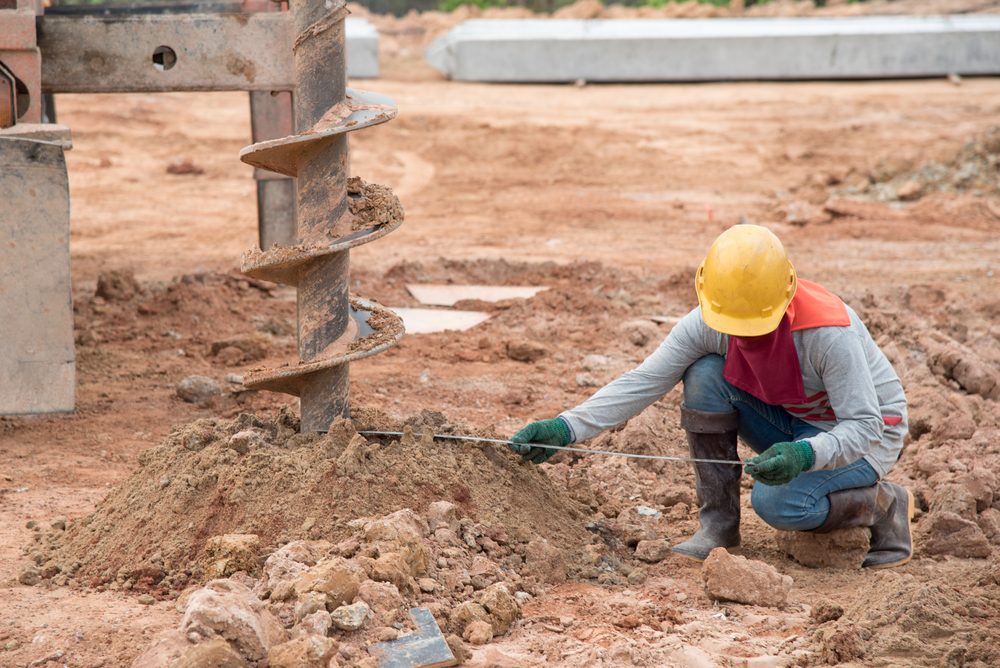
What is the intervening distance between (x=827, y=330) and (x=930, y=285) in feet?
16.8

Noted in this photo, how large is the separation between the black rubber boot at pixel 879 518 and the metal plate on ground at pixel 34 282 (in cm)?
346

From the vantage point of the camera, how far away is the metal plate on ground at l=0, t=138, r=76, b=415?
3885 mm

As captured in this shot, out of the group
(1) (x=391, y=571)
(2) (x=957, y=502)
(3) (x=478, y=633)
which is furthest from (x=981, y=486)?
(1) (x=391, y=571)

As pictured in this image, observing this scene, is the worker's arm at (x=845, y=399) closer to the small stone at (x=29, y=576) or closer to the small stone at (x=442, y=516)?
the small stone at (x=442, y=516)

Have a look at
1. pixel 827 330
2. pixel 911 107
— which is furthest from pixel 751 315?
pixel 911 107

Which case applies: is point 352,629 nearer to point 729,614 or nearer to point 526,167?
point 729,614

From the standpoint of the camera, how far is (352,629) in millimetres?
2355

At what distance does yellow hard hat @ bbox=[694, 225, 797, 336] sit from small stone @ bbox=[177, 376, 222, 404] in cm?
299

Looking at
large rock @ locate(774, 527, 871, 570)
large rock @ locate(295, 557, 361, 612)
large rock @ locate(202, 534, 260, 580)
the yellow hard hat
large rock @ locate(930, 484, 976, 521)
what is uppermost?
the yellow hard hat

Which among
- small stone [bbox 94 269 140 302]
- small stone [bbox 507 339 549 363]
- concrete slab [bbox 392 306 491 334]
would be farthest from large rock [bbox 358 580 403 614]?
small stone [bbox 94 269 140 302]

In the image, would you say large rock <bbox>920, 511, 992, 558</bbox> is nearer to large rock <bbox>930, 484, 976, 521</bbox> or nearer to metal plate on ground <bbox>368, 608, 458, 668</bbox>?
large rock <bbox>930, 484, 976, 521</bbox>

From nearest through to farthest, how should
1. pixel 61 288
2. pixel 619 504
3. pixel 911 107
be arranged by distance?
pixel 619 504 < pixel 61 288 < pixel 911 107

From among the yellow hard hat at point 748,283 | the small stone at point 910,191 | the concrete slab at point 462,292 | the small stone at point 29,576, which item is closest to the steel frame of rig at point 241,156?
the small stone at point 29,576

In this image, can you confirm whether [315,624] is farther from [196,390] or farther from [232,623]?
[196,390]
